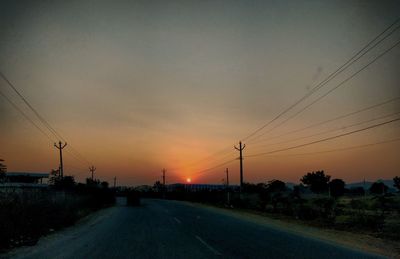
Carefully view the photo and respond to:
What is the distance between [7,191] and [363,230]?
1742 centimetres

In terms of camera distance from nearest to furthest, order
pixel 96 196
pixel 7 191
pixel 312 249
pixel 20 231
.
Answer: pixel 312 249, pixel 20 231, pixel 7 191, pixel 96 196

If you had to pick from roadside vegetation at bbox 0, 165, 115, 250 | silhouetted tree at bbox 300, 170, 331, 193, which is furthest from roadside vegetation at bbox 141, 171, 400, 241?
roadside vegetation at bbox 0, 165, 115, 250

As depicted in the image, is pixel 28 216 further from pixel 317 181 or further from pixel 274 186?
pixel 317 181

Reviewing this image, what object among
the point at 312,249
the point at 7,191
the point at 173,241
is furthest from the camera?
the point at 7,191

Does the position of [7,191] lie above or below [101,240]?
above

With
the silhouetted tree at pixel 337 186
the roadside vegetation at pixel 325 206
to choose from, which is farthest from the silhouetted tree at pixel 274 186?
the silhouetted tree at pixel 337 186

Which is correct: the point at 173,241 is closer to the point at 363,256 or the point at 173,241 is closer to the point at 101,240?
the point at 101,240

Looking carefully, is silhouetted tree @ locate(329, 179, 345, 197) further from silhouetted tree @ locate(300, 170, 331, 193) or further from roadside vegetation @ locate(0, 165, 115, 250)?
roadside vegetation @ locate(0, 165, 115, 250)

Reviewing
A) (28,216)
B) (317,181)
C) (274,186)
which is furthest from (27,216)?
(317,181)

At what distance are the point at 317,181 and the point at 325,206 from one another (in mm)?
93218

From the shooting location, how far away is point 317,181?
118 m

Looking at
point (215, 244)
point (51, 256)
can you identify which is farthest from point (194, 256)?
point (51, 256)

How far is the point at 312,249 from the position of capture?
12219 mm

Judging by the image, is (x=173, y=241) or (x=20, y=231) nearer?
(x=173, y=241)
